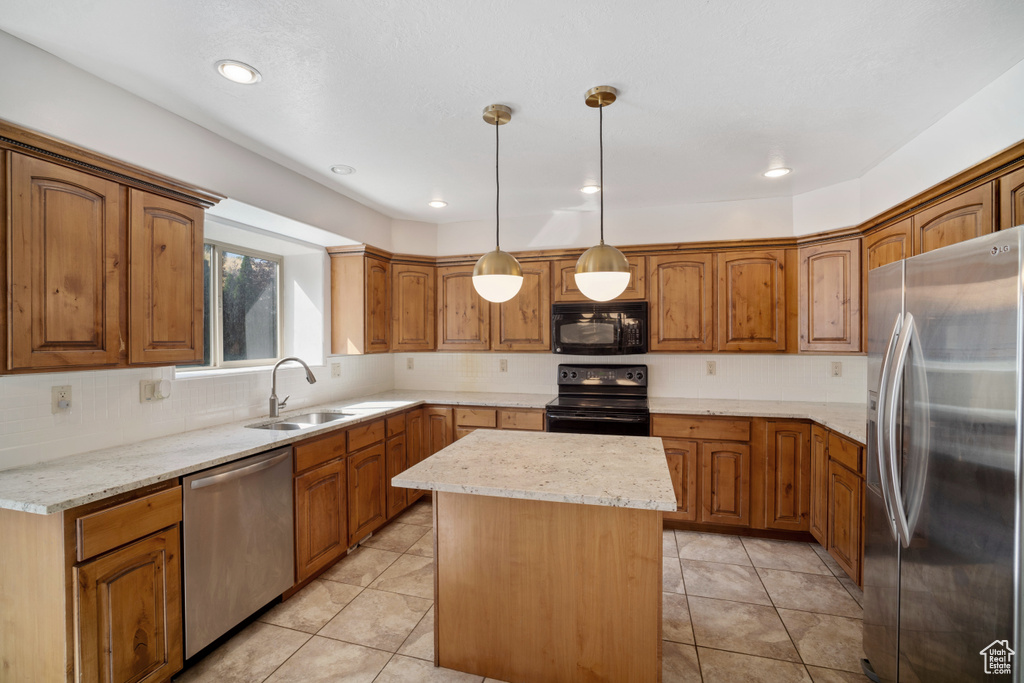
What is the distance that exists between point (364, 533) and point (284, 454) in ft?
3.32

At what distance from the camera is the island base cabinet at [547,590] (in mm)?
1648

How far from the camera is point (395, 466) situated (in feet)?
11.1

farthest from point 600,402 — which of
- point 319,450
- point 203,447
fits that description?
point 203,447

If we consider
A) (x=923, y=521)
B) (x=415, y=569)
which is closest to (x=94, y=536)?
(x=415, y=569)

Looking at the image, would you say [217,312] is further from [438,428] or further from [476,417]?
[476,417]

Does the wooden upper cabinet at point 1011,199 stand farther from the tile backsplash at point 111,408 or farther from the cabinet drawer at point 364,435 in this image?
the tile backsplash at point 111,408

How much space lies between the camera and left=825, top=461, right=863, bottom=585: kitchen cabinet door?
7.93ft

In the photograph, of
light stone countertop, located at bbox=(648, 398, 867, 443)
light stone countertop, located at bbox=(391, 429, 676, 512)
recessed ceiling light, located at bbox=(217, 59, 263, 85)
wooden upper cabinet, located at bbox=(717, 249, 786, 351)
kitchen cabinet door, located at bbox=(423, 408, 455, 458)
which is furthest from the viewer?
kitchen cabinet door, located at bbox=(423, 408, 455, 458)

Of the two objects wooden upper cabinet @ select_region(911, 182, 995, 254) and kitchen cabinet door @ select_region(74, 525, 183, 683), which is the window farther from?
wooden upper cabinet @ select_region(911, 182, 995, 254)

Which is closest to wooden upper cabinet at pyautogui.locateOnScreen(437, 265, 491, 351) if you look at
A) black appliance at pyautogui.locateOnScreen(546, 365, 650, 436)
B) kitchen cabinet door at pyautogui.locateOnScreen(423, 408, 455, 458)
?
kitchen cabinet door at pyautogui.locateOnScreen(423, 408, 455, 458)

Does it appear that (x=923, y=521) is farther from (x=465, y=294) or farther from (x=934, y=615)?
(x=465, y=294)

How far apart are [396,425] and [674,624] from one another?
219 cm

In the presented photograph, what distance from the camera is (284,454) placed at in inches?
91.4

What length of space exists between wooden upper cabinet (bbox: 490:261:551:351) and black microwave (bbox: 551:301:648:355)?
126 millimetres
